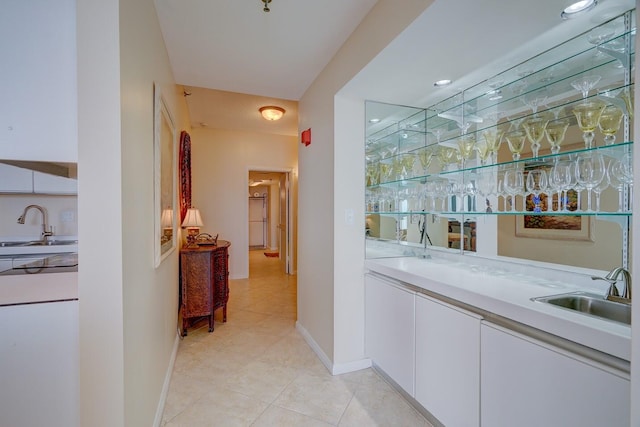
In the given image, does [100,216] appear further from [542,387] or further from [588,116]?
[588,116]

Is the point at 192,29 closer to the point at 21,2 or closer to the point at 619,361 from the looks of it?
the point at 21,2

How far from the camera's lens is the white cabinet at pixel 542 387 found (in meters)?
0.93

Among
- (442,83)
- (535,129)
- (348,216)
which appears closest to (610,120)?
(535,129)

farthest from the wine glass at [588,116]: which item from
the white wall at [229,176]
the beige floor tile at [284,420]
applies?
the white wall at [229,176]

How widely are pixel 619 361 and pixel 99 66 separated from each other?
206 centimetres

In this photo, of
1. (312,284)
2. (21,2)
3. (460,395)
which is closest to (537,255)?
(460,395)

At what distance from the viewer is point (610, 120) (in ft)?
4.29

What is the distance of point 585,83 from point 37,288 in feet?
9.12

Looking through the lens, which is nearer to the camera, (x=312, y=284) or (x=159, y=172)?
(x=159, y=172)

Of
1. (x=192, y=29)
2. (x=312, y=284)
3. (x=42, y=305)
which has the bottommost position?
(x=312, y=284)

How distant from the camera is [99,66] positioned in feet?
3.56

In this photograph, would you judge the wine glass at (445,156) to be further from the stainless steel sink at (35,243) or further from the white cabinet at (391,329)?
the stainless steel sink at (35,243)

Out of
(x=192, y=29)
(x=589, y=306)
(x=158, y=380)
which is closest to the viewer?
(x=589, y=306)

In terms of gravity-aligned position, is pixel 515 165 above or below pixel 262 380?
above
